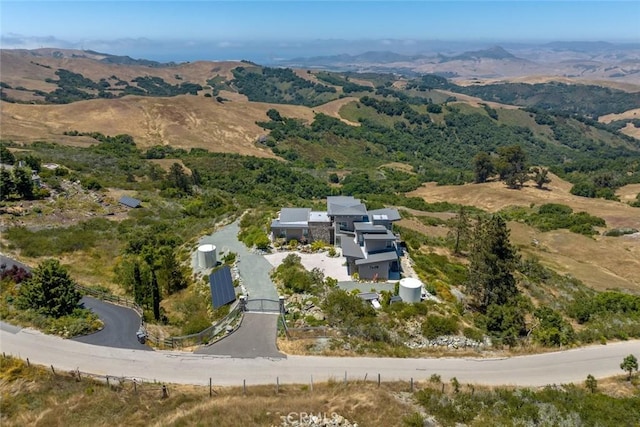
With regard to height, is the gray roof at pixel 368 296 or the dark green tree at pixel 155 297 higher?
the dark green tree at pixel 155 297

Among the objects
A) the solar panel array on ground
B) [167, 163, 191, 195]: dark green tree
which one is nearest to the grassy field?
the solar panel array on ground

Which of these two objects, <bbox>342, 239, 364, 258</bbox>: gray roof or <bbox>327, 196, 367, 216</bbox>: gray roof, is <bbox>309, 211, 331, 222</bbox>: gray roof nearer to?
<bbox>327, 196, 367, 216</bbox>: gray roof

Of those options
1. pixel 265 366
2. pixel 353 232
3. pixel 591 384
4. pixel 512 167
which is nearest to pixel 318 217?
pixel 353 232

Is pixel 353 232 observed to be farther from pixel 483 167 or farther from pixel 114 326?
pixel 483 167

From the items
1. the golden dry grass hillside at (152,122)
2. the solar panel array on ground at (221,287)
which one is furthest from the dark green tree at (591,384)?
the golden dry grass hillside at (152,122)

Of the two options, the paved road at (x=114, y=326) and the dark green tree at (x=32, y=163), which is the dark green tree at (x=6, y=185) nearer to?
the dark green tree at (x=32, y=163)

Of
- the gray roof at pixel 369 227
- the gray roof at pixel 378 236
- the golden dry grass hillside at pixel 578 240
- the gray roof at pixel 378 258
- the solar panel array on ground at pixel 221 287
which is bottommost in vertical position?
the golden dry grass hillside at pixel 578 240

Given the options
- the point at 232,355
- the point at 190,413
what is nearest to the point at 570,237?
the point at 232,355
